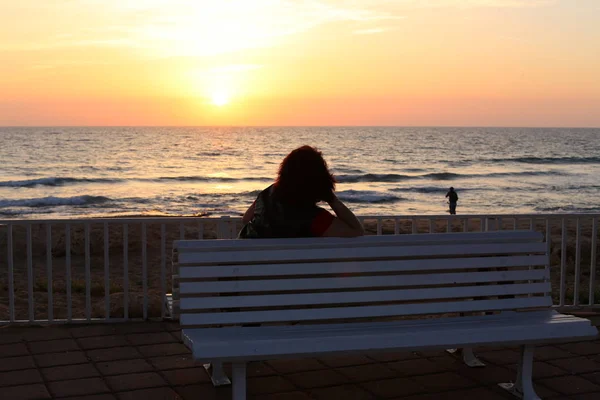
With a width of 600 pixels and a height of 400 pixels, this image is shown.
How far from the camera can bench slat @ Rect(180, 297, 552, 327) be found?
390 cm

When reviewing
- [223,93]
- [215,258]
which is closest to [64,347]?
[215,258]

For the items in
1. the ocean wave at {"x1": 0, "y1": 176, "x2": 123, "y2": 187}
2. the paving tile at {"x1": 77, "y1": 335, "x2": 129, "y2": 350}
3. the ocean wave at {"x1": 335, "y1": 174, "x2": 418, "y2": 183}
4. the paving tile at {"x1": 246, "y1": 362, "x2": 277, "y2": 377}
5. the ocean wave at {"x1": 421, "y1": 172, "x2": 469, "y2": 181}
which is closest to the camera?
the paving tile at {"x1": 246, "y1": 362, "x2": 277, "y2": 377}

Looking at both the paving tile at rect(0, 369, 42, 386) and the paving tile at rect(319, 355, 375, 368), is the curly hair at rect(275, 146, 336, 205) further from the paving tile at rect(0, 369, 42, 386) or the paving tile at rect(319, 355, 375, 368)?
the paving tile at rect(0, 369, 42, 386)

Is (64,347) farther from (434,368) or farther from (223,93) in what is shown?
(223,93)

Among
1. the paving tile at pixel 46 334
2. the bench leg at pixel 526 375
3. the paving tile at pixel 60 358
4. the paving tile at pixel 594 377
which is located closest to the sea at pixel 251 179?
the paving tile at pixel 46 334

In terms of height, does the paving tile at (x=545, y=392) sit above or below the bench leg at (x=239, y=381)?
below

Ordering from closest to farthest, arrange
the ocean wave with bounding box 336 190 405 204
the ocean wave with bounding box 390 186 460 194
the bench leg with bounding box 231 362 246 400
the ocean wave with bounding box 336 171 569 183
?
the bench leg with bounding box 231 362 246 400
the ocean wave with bounding box 336 190 405 204
the ocean wave with bounding box 390 186 460 194
the ocean wave with bounding box 336 171 569 183

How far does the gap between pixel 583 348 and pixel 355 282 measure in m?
2.17

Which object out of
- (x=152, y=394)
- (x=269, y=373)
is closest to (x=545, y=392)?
(x=269, y=373)

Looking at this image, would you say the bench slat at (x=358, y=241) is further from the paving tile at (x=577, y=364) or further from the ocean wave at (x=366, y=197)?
the ocean wave at (x=366, y=197)

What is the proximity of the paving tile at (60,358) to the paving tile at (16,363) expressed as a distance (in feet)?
0.17

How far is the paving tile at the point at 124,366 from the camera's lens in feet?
15.4

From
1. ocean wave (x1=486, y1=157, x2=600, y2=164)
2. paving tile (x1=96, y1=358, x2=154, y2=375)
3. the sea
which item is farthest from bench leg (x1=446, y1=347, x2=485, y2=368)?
ocean wave (x1=486, y1=157, x2=600, y2=164)

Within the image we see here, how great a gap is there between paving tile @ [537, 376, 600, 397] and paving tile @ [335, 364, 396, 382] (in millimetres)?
948
